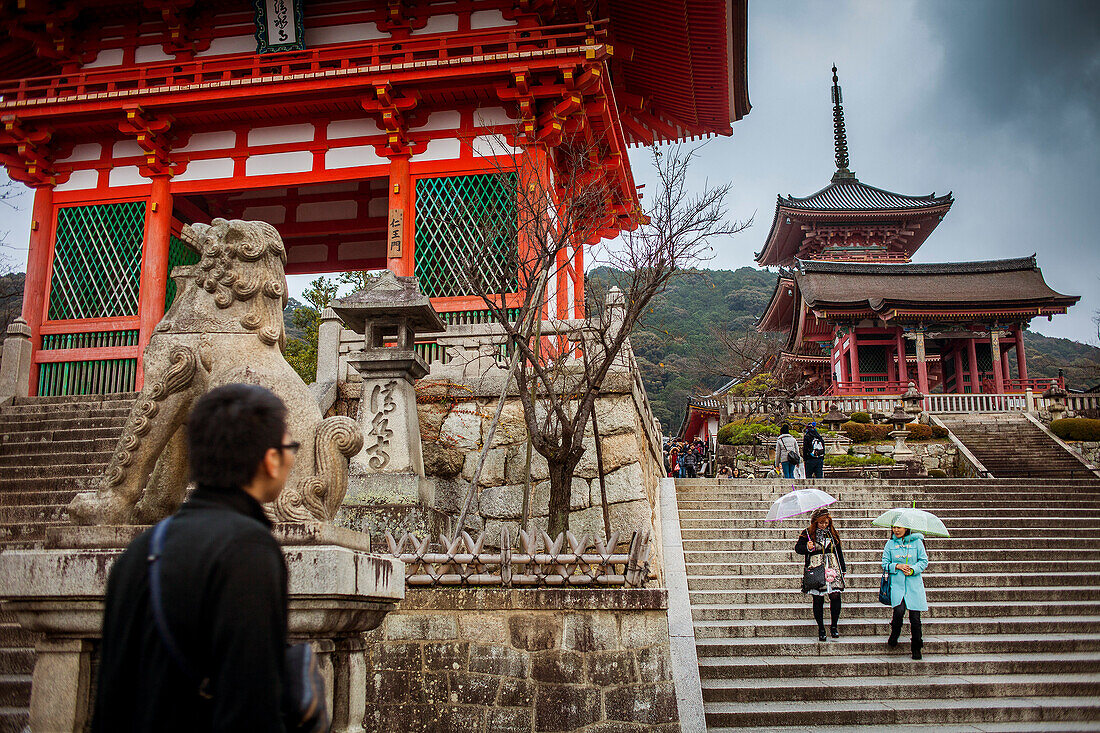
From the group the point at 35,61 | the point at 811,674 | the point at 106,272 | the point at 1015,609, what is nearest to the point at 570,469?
the point at 811,674

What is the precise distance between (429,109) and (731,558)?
789cm

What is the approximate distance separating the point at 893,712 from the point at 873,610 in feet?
7.25

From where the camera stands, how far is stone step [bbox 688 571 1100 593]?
9156 mm

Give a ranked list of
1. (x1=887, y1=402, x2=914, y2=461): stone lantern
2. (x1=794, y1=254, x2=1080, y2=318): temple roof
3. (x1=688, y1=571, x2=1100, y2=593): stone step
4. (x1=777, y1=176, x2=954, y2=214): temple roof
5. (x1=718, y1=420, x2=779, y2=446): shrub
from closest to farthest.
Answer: (x1=688, y1=571, x2=1100, y2=593): stone step < (x1=887, y1=402, x2=914, y2=461): stone lantern < (x1=718, y1=420, x2=779, y2=446): shrub < (x1=794, y1=254, x2=1080, y2=318): temple roof < (x1=777, y1=176, x2=954, y2=214): temple roof

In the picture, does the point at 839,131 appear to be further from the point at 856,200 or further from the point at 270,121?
the point at 270,121

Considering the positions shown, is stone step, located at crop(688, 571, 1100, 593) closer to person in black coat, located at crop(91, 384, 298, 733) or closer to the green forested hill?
person in black coat, located at crop(91, 384, 298, 733)

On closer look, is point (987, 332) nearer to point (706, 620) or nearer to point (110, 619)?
point (706, 620)

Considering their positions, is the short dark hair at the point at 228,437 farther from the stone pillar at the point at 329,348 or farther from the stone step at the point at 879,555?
the stone step at the point at 879,555

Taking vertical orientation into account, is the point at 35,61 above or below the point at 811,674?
above

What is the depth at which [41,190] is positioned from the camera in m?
12.3

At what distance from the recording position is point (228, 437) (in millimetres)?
1799

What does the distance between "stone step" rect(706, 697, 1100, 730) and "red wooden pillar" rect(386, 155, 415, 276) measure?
294 inches

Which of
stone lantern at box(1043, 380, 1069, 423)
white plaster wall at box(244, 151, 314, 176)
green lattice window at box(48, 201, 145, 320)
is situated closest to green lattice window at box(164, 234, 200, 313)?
green lattice window at box(48, 201, 145, 320)

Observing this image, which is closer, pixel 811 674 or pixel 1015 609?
pixel 811 674
